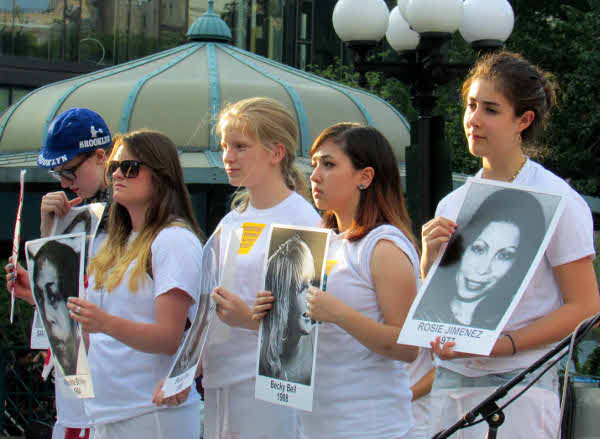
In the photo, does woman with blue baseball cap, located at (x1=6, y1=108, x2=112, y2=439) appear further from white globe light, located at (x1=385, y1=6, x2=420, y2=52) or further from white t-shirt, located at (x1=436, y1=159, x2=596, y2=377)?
white globe light, located at (x1=385, y1=6, x2=420, y2=52)

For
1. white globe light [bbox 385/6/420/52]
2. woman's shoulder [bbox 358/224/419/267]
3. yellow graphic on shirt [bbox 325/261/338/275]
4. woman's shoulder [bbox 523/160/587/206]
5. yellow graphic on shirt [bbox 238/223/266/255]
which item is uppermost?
white globe light [bbox 385/6/420/52]

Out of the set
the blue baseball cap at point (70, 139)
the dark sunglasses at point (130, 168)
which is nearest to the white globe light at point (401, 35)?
the blue baseball cap at point (70, 139)

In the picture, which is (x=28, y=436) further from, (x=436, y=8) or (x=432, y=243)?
(x=432, y=243)

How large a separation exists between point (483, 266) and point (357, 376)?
20.8 inches

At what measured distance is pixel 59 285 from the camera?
9.15 feet

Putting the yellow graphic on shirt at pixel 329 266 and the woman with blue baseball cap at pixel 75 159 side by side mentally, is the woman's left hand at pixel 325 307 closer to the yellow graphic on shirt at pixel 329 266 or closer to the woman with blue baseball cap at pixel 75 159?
the yellow graphic on shirt at pixel 329 266

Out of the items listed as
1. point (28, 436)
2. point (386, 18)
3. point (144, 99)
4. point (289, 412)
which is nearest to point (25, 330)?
point (28, 436)

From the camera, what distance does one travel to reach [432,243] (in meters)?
2.14

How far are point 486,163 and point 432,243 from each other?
375mm

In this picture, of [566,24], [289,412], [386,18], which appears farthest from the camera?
[566,24]

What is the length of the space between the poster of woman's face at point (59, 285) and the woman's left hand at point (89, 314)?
0.64 feet

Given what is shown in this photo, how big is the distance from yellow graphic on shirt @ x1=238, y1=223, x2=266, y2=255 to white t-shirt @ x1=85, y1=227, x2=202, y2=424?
6.2 inches

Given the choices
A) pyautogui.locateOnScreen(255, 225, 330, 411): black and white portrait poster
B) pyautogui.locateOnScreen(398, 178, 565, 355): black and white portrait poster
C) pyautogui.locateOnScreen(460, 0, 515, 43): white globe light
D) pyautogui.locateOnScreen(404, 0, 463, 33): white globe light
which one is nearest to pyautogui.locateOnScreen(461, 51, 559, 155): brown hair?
pyautogui.locateOnScreen(398, 178, 565, 355): black and white portrait poster

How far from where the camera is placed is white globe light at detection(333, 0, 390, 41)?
7.09m
